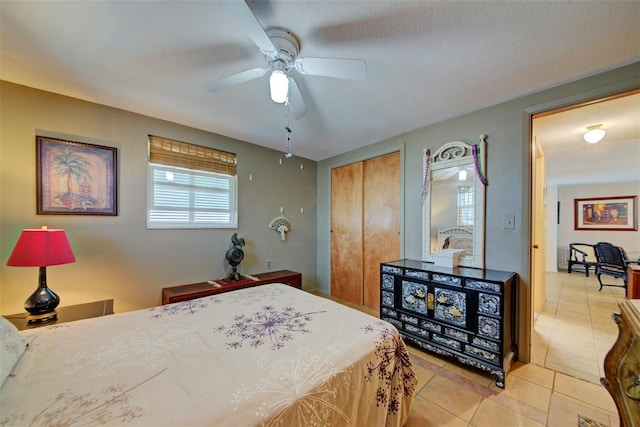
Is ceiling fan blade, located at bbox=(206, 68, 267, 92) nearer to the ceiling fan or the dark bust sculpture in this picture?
the ceiling fan

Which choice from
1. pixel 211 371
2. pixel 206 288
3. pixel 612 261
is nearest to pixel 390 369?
pixel 211 371

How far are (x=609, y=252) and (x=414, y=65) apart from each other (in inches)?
233

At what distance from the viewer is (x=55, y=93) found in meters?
2.12

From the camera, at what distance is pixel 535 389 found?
180 cm

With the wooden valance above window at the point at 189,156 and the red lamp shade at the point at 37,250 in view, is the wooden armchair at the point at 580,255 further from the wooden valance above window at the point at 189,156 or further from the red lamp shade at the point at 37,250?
the red lamp shade at the point at 37,250

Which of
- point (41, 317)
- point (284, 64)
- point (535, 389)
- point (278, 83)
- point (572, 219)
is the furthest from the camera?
point (572, 219)

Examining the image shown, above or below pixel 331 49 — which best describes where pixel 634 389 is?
below

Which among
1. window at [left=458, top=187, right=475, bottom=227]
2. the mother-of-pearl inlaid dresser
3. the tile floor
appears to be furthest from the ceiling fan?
the tile floor

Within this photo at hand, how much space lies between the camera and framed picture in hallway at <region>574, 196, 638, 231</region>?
216 inches

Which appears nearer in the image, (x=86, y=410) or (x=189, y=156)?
(x=86, y=410)

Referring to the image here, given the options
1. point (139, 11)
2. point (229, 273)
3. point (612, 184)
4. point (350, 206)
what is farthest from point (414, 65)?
point (612, 184)

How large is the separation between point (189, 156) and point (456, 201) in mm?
3207

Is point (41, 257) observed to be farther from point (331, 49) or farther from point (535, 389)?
point (535, 389)

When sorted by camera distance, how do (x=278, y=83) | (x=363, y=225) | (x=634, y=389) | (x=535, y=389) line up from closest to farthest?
(x=634, y=389), (x=278, y=83), (x=535, y=389), (x=363, y=225)
